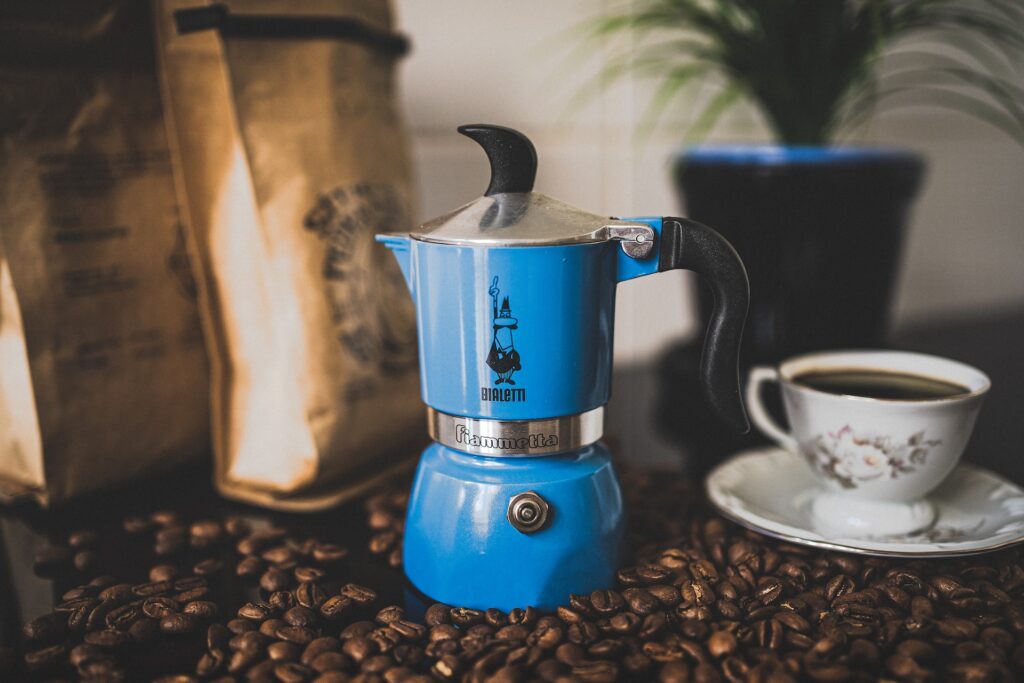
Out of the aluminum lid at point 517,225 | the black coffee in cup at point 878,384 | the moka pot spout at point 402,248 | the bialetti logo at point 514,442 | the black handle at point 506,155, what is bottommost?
the black coffee in cup at point 878,384

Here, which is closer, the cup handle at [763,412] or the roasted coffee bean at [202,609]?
the roasted coffee bean at [202,609]

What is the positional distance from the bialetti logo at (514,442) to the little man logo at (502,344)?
3 centimetres

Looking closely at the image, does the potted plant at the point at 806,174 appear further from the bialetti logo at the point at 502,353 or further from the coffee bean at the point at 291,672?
the coffee bean at the point at 291,672

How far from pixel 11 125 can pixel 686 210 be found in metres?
0.67

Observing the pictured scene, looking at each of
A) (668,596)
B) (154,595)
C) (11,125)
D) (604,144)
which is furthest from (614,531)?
(604,144)

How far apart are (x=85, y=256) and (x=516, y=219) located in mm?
424

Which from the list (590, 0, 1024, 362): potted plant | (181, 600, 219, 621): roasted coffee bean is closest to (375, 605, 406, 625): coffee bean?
(181, 600, 219, 621): roasted coffee bean

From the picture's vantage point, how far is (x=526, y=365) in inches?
20.6

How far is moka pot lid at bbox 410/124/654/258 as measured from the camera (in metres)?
0.50

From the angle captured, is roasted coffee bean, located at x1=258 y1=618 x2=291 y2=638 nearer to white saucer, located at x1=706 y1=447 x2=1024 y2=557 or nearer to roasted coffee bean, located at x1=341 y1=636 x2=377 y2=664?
roasted coffee bean, located at x1=341 y1=636 x2=377 y2=664

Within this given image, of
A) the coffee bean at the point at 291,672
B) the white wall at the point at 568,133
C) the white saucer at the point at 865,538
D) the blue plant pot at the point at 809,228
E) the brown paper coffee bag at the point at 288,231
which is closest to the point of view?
the coffee bean at the point at 291,672

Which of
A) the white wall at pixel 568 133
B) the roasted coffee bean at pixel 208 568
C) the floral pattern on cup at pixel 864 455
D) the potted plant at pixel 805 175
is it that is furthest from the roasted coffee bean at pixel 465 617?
the white wall at pixel 568 133

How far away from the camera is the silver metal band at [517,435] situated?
1.75 feet

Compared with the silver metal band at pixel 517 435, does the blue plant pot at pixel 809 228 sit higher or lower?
higher
